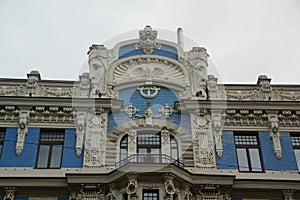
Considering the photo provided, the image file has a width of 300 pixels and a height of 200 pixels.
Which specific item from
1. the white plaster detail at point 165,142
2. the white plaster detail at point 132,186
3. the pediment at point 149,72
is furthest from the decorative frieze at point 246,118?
the white plaster detail at point 132,186

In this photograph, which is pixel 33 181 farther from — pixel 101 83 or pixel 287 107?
pixel 287 107

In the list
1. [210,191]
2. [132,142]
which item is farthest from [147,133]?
[210,191]

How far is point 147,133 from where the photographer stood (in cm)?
2386

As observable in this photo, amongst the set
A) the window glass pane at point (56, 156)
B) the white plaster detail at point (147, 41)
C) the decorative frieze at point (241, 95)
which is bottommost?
the window glass pane at point (56, 156)

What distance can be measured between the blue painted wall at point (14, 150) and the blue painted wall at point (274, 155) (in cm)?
1156

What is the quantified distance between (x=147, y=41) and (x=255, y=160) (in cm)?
923

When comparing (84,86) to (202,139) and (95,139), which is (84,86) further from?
(202,139)

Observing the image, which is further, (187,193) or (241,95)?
(241,95)

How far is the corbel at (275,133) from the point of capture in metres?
23.5

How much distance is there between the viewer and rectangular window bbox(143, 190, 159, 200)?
21.0 m

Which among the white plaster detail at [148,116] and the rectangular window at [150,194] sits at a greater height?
the white plaster detail at [148,116]

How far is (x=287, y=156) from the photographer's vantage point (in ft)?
76.7

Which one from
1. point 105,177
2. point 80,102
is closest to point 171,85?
point 80,102

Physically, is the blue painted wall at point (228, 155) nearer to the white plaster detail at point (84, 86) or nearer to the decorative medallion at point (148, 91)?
the decorative medallion at point (148, 91)
